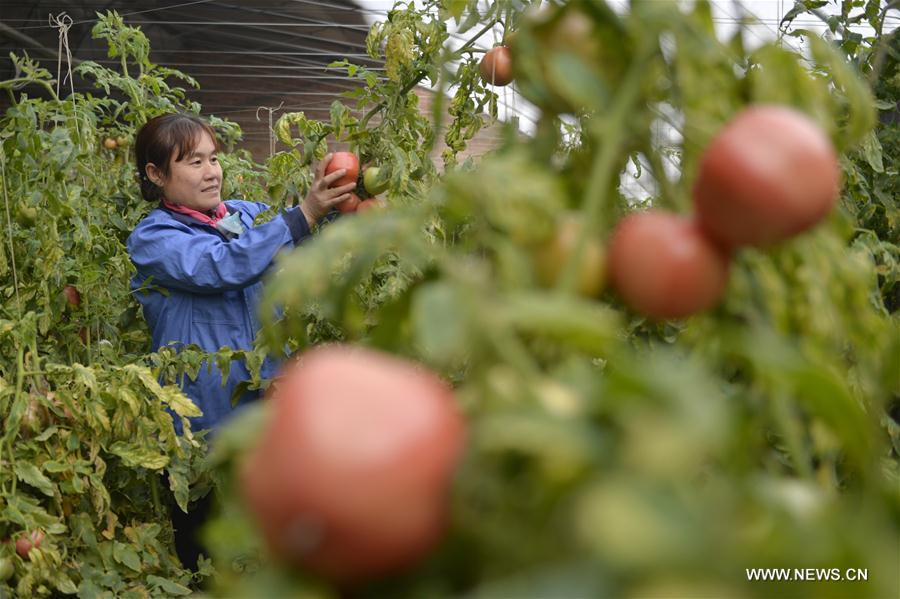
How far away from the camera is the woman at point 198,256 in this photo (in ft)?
6.41

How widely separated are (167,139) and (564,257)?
6.37 ft

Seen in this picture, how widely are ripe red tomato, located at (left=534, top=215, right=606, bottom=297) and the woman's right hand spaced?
1311 millimetres

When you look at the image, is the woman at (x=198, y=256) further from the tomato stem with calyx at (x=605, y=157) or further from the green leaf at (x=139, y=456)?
the tomato stem with calyx at (x=605, y=157)

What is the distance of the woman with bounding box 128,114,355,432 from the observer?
1954mm

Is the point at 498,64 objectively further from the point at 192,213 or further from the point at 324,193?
the point at 192,213

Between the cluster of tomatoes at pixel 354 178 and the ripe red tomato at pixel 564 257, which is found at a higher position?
the ripe red tomato at pixel 564 257

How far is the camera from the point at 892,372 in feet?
1.39

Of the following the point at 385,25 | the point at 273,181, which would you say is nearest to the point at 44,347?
the point at 273,181

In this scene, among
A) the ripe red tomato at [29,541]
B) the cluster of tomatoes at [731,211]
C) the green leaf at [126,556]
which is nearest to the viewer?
the cluster of tomatoes at [731,211]

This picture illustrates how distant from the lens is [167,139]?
2.14 m

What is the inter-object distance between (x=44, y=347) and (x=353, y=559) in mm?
1783

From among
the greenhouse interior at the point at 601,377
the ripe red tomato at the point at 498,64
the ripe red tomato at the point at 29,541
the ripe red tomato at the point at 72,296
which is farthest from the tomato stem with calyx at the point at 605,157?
the ripe red tomato at the point at 72,296

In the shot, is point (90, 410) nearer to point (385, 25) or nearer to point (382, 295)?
point (382, 295)

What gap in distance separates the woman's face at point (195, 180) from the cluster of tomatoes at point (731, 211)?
1.89 metres
